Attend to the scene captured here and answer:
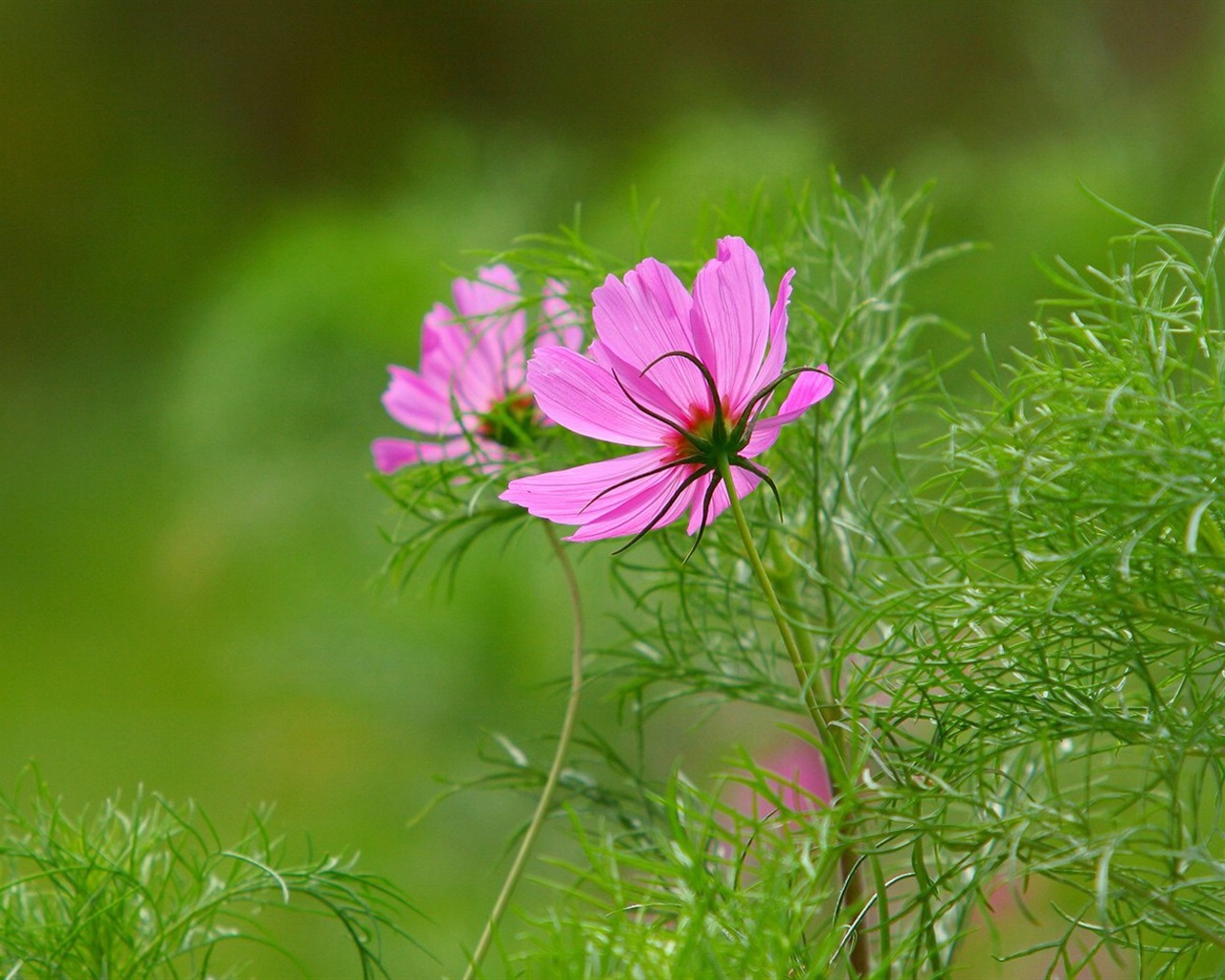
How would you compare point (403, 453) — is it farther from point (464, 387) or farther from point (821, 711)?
point (821, 711)

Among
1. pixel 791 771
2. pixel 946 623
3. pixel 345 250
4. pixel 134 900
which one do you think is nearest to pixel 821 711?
pixel 946 623

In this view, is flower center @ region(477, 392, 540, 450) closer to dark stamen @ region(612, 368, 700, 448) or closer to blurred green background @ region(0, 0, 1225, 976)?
dark stamen @ region(612, 368, 700, 448)

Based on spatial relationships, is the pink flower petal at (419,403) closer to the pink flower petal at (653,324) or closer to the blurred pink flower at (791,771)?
the pink flower petal at (653,324)

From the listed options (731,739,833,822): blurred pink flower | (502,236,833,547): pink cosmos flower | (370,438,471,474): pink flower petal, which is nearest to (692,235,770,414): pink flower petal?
(502,236,833,547): pink cosmos flower

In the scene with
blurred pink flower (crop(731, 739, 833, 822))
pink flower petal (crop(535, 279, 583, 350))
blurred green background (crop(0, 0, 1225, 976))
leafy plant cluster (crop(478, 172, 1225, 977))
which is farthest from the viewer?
blurred green background (crop(0, 0, 1225, 976))

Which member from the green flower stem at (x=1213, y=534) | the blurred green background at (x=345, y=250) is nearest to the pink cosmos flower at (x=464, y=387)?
the green flower stem at (x=1213, y=534)

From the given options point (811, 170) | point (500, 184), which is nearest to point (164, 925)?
point (811, 170)
